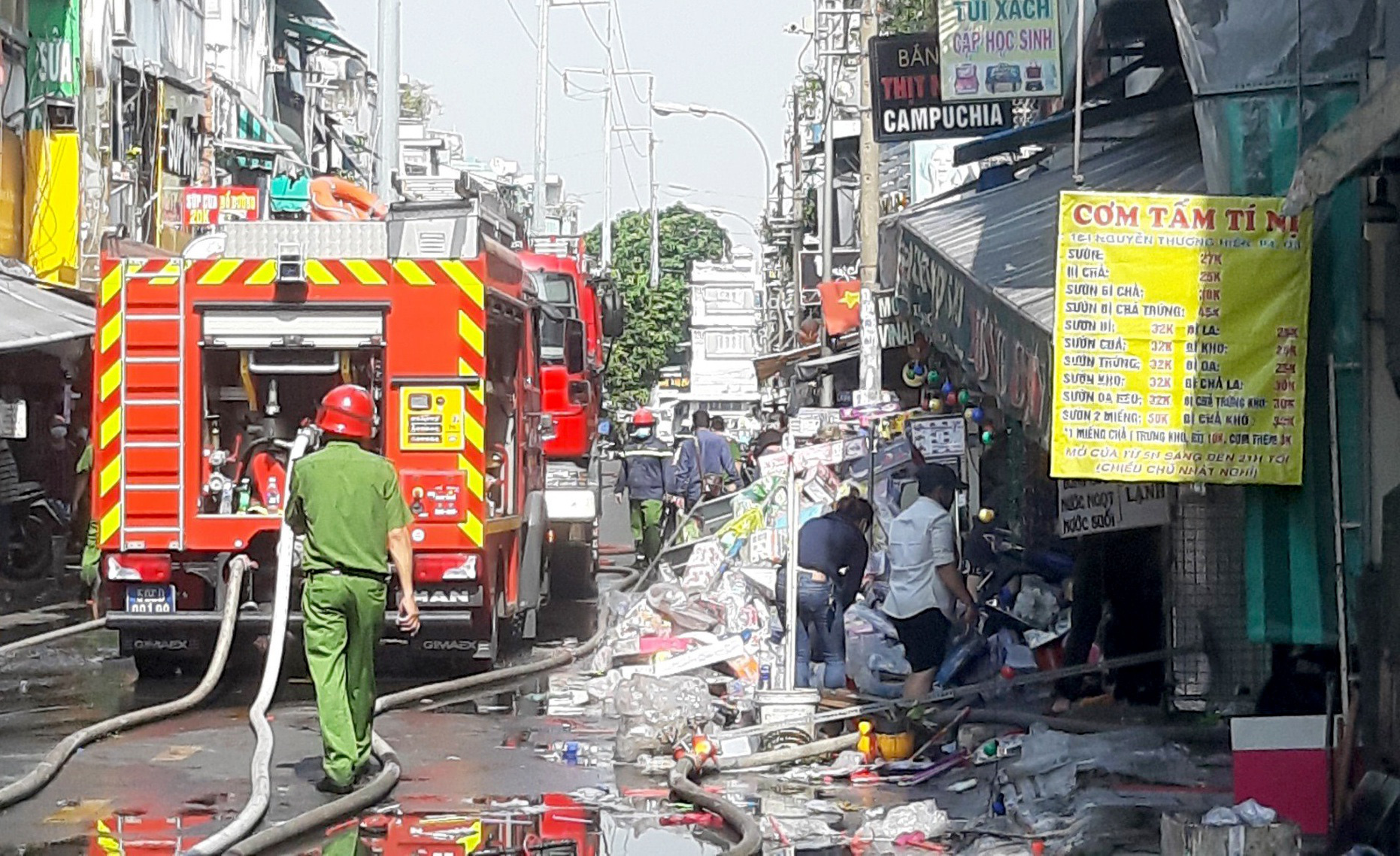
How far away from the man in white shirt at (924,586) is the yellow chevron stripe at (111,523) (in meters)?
5.12

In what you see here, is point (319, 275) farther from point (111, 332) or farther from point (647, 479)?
point (647, 479)

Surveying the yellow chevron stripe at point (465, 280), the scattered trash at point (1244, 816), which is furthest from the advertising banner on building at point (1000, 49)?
the scattered trash at point (1244, 816)

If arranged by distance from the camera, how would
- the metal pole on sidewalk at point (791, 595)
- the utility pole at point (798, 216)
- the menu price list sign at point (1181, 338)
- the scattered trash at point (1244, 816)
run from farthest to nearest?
1. the utility pole at point (798, 216)
2. the metal pole on sidewalk at point (791, 595)
3. the menu price list sign at point (1181, 338)
4. the scattered trash at point (1244, 816)

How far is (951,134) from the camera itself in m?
14.8

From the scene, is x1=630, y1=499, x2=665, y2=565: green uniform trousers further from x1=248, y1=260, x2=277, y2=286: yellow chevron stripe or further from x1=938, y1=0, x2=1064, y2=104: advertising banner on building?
x1=938, y1=0, x2=1064, y2=104: advertising banner on building

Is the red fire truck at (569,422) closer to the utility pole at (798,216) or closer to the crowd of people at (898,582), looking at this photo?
the crowd of people at (898,582)

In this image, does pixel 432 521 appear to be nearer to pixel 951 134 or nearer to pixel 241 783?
pixel 241 783

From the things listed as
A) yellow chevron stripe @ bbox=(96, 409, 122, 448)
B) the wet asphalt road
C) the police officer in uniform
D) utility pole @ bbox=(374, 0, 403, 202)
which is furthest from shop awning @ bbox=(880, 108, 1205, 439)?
utility pole @ bbox=(374, 0, 403, 202)

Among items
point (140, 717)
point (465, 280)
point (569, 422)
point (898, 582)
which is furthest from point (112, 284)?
point (569, 422)

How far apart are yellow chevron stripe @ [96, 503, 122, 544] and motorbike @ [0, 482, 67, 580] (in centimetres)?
945

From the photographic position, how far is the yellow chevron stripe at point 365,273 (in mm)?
13234

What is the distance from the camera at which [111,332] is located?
1330 cm

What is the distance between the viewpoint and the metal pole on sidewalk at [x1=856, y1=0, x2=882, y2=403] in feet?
67.2

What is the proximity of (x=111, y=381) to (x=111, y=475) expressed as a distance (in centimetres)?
63
